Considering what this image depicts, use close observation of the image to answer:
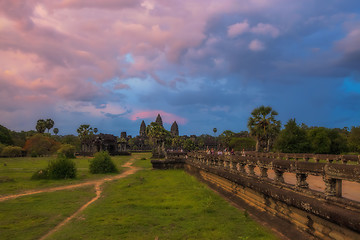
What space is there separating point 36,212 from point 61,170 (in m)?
11.8

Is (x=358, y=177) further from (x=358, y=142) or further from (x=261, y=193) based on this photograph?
(x=358, y=142)

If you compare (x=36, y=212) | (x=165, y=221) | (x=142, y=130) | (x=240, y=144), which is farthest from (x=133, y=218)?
(x=142, y=130)

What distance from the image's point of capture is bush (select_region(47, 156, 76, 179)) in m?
20.8

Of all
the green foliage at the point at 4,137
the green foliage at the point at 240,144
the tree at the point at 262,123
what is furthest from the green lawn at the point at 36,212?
the green foliage at the point at 240,144

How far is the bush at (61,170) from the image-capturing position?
817 inches

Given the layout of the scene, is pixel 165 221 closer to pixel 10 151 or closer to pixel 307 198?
pixel 307 198

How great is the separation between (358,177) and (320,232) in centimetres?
163

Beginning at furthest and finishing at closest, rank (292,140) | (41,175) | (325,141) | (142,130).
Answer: (142,130)
(325,141)
(292,140)
(41,175)

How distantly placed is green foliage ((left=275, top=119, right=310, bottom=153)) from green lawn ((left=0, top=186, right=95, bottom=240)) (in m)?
31.2

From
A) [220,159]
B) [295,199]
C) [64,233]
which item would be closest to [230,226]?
[295,199]

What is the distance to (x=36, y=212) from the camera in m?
10.0

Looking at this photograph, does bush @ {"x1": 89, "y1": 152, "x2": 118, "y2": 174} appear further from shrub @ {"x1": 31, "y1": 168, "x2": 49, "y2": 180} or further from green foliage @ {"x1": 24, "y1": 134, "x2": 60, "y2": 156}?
green foliage @ {"x1": 24, "y1": 134, "x2": 60, "y2": 156}

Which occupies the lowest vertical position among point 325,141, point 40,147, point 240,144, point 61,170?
point 61,170

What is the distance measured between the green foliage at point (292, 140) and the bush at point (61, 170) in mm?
30105
